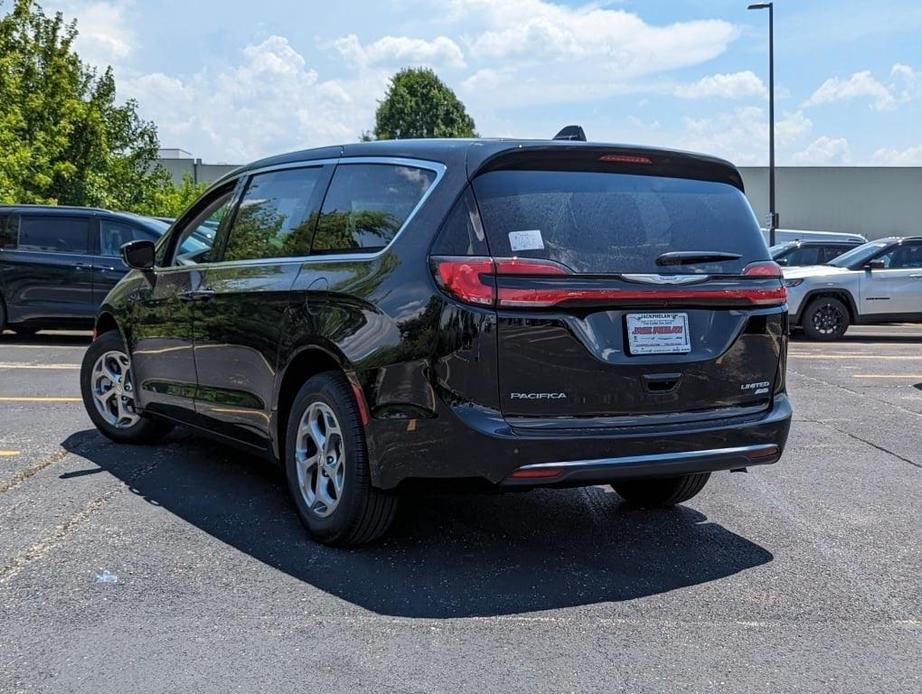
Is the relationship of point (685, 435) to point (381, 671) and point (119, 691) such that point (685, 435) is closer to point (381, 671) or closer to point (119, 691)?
point (381, 671)

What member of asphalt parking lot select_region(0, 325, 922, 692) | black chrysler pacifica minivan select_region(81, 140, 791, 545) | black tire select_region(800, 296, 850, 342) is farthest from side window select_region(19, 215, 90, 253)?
black tire select_region(800, 296, 850, 342)

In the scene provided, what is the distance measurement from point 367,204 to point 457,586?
1.68 meters

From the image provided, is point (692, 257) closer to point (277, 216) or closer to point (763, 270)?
point (763, 270)

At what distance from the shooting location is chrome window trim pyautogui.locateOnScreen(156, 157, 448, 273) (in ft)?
13.9

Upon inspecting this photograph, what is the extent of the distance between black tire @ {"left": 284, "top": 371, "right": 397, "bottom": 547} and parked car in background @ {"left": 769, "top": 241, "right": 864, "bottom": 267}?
1601 cm

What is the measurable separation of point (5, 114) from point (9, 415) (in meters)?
16.1

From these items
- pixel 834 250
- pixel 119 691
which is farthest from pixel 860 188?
pixel 119 691

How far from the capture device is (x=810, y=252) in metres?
19.4

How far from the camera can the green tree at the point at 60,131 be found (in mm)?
21766

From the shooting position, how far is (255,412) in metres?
5.06

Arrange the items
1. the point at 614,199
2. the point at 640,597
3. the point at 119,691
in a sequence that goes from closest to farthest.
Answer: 1. the point at 119,691
2. the point at 640,597
3. the point at 614,199

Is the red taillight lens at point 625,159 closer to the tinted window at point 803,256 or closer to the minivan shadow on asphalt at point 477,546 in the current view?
the minivan shadow on asphalt at point 477,546

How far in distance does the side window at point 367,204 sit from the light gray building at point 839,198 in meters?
47.6

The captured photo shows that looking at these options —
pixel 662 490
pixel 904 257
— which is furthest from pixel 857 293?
pixel 662 490
